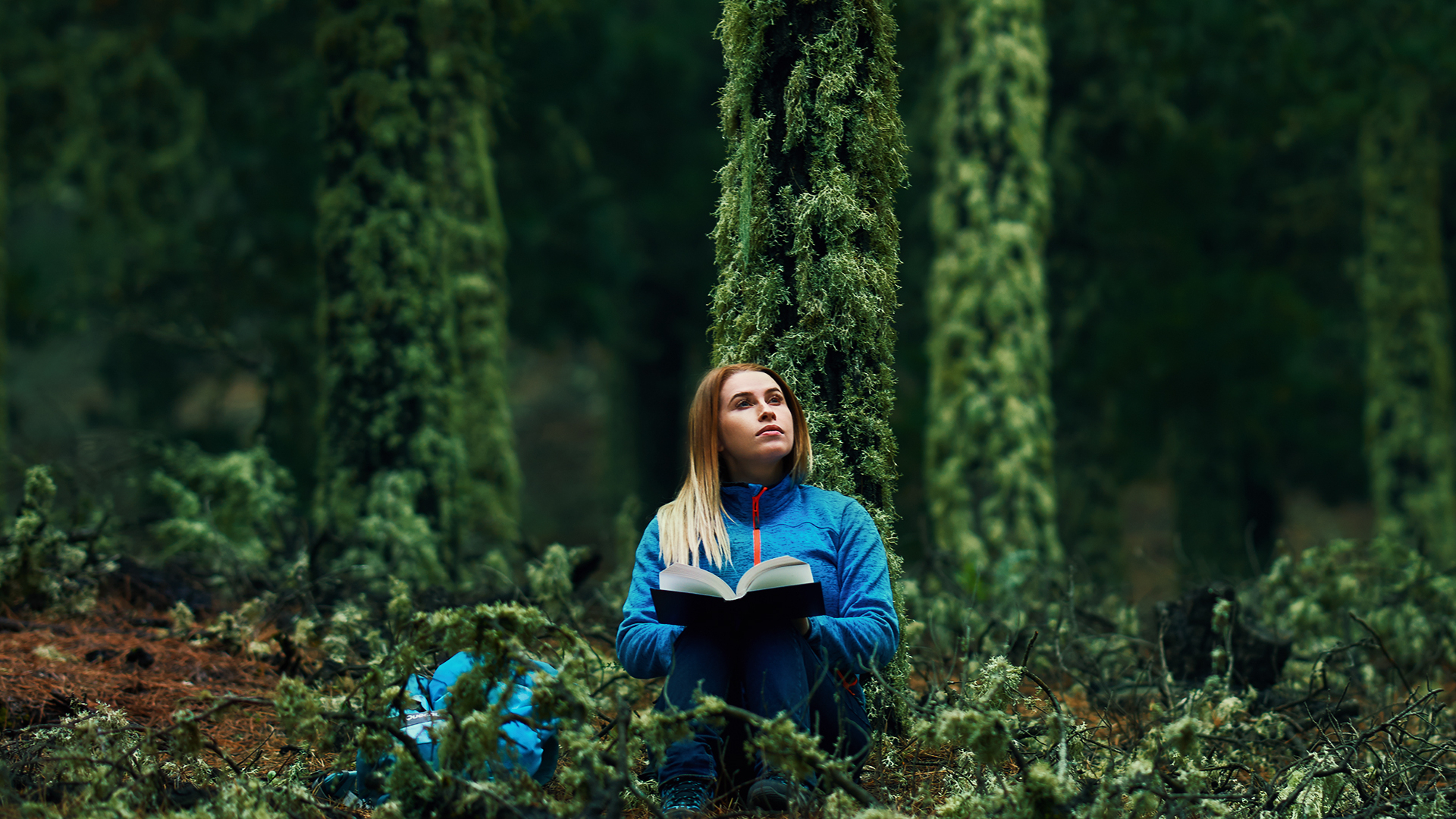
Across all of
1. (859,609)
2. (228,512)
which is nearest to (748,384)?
(859,609)

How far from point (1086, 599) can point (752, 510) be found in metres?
3.72

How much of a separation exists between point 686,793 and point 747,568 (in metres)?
0.55

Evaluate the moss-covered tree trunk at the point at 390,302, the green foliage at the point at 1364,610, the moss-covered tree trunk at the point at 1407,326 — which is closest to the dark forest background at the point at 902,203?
the moss-covered tree trunk at the point at 1407,326

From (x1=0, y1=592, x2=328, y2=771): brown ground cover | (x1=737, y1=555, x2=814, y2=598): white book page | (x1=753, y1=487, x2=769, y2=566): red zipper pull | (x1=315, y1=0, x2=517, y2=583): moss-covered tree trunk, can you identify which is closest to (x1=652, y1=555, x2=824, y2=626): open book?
(x1=737, y1=555, x2=814, y2=598): white book page

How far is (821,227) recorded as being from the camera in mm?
3350

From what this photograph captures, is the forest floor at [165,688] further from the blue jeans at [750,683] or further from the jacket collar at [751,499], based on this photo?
the jacket collar at [751,499]

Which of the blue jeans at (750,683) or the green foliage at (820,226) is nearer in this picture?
the blue jeans at (750,683)

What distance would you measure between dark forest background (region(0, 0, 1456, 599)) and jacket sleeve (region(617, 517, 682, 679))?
598 centimetres

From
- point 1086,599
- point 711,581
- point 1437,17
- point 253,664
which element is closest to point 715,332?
point 711,581

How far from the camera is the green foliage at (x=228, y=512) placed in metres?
5.31

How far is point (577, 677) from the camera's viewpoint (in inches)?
101

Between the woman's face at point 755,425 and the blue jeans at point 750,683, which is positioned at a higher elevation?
the woman's face at point 755,425

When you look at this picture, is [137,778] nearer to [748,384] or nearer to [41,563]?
[748,384]

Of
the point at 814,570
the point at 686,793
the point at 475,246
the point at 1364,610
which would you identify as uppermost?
the point at 475,246
